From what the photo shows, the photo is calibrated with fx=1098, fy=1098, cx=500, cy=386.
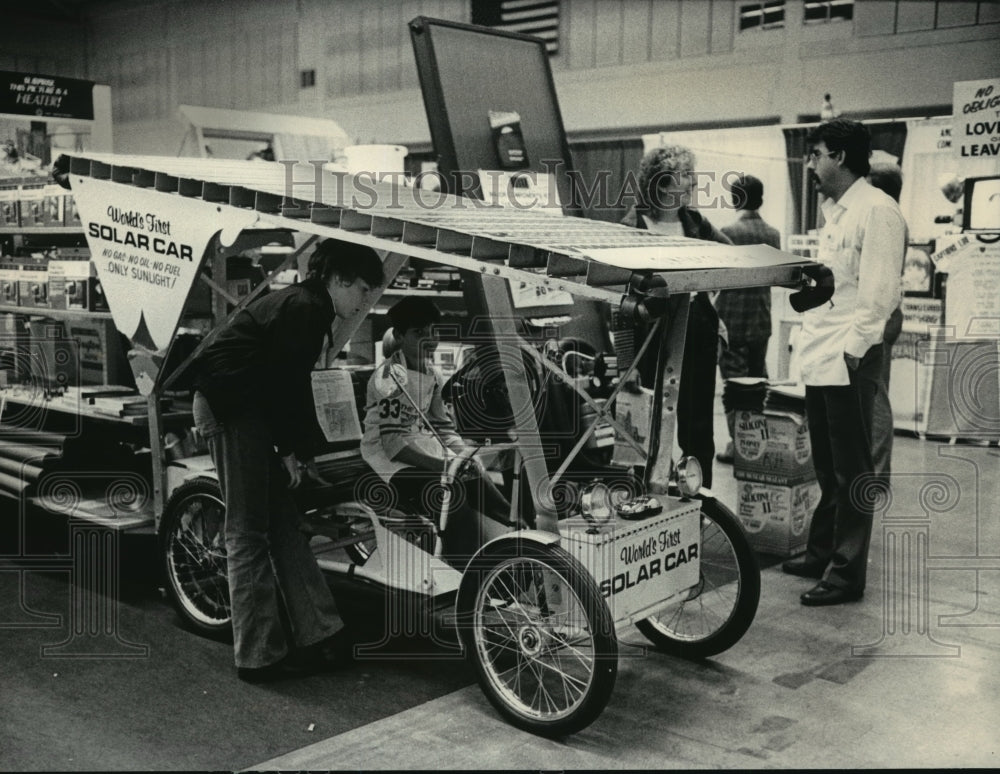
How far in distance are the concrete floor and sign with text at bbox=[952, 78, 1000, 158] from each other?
2969 mm

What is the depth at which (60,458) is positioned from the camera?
5.25m

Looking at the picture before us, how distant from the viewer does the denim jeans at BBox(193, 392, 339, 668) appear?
3.97 meters

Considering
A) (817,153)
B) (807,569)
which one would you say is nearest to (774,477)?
(807,569)

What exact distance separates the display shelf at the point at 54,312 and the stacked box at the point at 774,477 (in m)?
3.33

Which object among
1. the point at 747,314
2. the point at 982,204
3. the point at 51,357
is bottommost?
the point at 51,357

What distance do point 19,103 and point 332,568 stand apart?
4956 mm

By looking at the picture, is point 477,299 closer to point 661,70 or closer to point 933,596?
point 933,596

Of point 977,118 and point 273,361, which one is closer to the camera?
point 273,361

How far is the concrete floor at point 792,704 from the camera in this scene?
3.42 meters

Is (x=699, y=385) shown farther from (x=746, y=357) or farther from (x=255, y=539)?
(x=255, y=539)

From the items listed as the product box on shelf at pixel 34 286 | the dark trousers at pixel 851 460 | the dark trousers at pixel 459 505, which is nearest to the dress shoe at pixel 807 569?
the dark trousers at pixel 851 460

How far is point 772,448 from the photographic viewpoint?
5.63 meters

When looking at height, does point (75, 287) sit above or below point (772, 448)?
above

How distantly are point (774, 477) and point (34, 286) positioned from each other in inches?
161
